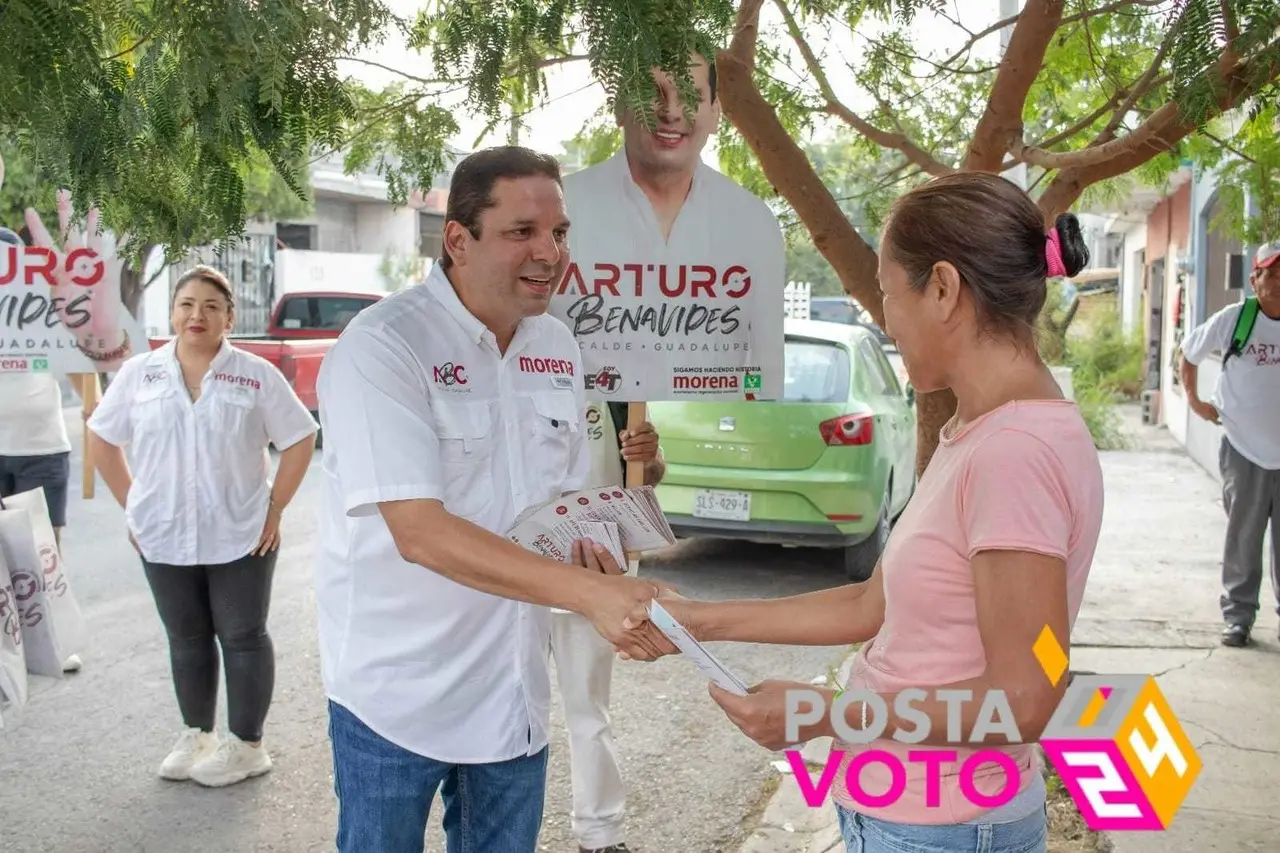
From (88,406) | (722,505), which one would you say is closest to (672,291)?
(88,406)

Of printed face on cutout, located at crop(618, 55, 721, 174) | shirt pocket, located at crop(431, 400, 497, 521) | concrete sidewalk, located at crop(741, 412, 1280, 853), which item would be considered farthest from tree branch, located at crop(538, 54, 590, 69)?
concrete sidewalk, located at crop(741, 412, 1280, 853)

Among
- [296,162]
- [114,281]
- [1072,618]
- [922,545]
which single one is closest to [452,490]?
[296,162]

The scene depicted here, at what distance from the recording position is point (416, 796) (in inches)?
89.5

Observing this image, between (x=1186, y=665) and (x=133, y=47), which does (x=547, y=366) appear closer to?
(x=133, y=47)

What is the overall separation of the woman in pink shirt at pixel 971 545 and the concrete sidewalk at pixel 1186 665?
2.13m

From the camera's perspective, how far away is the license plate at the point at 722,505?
7.39m

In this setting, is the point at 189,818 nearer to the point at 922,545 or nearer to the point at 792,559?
the point at 922,545

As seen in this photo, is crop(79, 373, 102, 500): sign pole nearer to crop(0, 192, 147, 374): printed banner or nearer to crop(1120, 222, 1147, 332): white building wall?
crop(0, 192, 147, 374): printed banner

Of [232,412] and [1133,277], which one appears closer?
[232,412]

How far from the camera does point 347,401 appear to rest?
83.2 inches

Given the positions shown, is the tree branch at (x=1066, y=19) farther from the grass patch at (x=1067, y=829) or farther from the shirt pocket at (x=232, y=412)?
the shirt pocket at (x=232, y=412)

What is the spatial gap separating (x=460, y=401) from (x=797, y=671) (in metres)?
3.96

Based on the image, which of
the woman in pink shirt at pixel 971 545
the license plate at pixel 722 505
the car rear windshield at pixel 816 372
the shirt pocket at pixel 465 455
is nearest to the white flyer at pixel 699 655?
the woman in pink shirt at pixel 971 545

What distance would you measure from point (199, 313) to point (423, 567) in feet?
8.83
